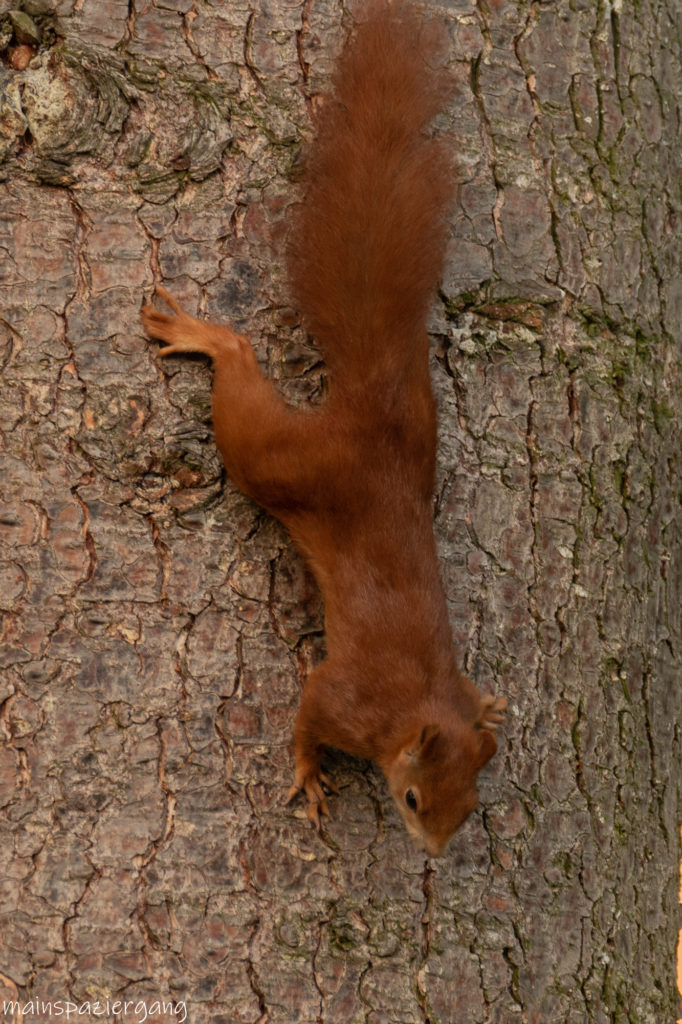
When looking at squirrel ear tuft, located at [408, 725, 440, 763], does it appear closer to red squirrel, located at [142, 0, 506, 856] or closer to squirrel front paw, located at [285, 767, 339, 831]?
red squirrel, located at [142, 0, 506, 856]

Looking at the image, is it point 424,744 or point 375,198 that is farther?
point 375,198

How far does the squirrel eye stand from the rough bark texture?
0.05 metres

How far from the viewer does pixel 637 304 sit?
2.16m

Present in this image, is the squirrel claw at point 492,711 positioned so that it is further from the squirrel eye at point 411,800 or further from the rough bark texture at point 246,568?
the squirrel eye at point 411,800

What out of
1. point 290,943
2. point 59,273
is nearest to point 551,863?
point 290,943

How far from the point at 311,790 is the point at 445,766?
24cm

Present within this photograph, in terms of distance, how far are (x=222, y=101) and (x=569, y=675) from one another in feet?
3.88

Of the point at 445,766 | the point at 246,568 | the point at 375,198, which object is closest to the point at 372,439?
the point at 246,568

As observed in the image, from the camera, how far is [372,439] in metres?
1.95

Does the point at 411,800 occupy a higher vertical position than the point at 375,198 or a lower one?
lower

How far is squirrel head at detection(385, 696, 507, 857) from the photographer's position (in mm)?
1907

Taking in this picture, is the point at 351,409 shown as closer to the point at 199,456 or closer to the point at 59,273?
the point at 199,456

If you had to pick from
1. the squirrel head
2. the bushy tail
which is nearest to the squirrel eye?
the squirrel head

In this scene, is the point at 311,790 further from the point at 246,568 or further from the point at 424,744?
the point at 246,568
